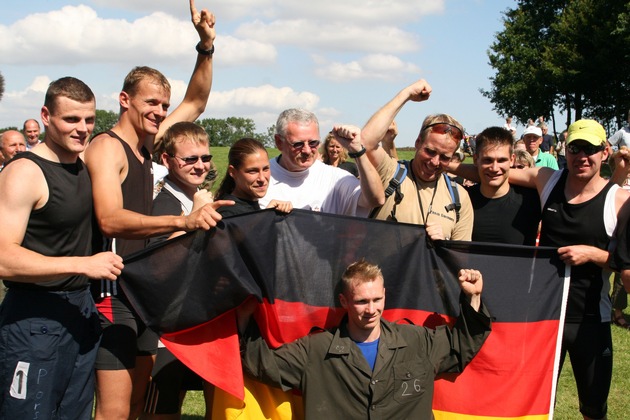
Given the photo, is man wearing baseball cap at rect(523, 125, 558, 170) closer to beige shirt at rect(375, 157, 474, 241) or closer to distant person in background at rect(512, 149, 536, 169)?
distant person in background at rect(512, 149, 536, 169)

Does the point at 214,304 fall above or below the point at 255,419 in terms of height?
above

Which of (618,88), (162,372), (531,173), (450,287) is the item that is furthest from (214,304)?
(618,88)

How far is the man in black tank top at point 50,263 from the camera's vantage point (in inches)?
141

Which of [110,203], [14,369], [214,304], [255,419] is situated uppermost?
[110,203]

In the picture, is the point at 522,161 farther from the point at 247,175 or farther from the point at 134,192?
the point at 134,192

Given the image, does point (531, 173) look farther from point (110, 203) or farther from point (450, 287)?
point (110, 203)

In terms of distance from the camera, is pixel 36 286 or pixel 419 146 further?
pixel 419 146

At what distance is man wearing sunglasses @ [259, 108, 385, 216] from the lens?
4.73m

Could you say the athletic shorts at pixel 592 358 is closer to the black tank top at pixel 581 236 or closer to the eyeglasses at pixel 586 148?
the black tank top at pixel 581 236

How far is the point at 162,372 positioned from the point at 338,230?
1.55m

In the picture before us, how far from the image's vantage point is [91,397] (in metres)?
4.15

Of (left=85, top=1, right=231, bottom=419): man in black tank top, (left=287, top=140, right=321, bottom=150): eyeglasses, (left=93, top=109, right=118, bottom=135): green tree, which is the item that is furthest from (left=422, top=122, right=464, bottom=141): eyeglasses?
(left=93, top=109, right=118, bottom=135): green tree

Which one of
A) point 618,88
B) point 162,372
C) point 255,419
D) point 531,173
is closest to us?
point 255,419

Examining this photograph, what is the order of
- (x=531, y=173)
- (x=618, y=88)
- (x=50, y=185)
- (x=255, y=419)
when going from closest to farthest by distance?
1. (x=50, y=185)
2. (x=255, y=419)
3. (x=531, y=173)
4. (x=618, y=88)
